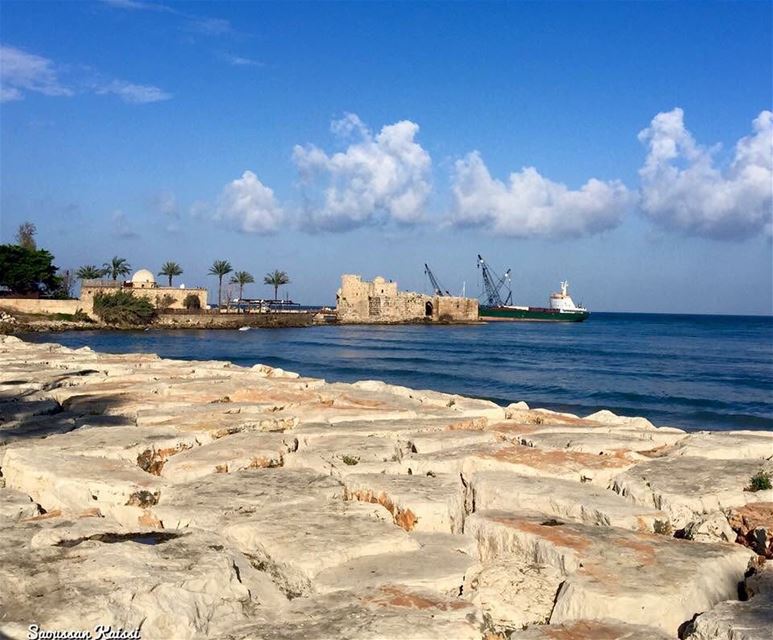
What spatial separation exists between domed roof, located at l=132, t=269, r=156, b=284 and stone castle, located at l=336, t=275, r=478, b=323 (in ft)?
83.0

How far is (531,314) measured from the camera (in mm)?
120625

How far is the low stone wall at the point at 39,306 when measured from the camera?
203ft

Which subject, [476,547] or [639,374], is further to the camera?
[639,374]

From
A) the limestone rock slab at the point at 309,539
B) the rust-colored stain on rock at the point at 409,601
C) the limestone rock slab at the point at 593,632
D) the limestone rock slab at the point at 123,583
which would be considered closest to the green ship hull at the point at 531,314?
the limestone rock slab at the point at 309,539

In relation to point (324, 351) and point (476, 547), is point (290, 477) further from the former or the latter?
point (324, 351)

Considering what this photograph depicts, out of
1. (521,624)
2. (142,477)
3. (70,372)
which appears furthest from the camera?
(70,372)

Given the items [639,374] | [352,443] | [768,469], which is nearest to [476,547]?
[352,443]

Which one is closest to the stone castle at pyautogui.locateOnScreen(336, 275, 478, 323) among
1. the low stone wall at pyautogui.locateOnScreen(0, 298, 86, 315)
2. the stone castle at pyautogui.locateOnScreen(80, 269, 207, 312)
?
the stone castle at pyautogui.locateOnScreen(80, 269, 207, 312)

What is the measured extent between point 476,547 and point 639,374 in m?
31.6

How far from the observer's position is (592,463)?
5.80 meters

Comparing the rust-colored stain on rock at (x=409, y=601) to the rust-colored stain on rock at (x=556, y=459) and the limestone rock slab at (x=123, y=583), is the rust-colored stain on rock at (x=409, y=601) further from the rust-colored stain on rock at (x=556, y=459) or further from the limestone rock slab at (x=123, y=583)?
the rust-colored stain on rock at (x=556, y=459)

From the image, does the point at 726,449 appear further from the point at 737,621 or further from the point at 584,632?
the point at 584,632

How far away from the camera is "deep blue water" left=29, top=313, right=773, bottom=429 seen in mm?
23344

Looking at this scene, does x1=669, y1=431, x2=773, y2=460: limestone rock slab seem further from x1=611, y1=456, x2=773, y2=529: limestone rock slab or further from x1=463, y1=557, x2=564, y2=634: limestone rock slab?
x1=463, y1=557, x2=564, y2=634: limestone rock slab
